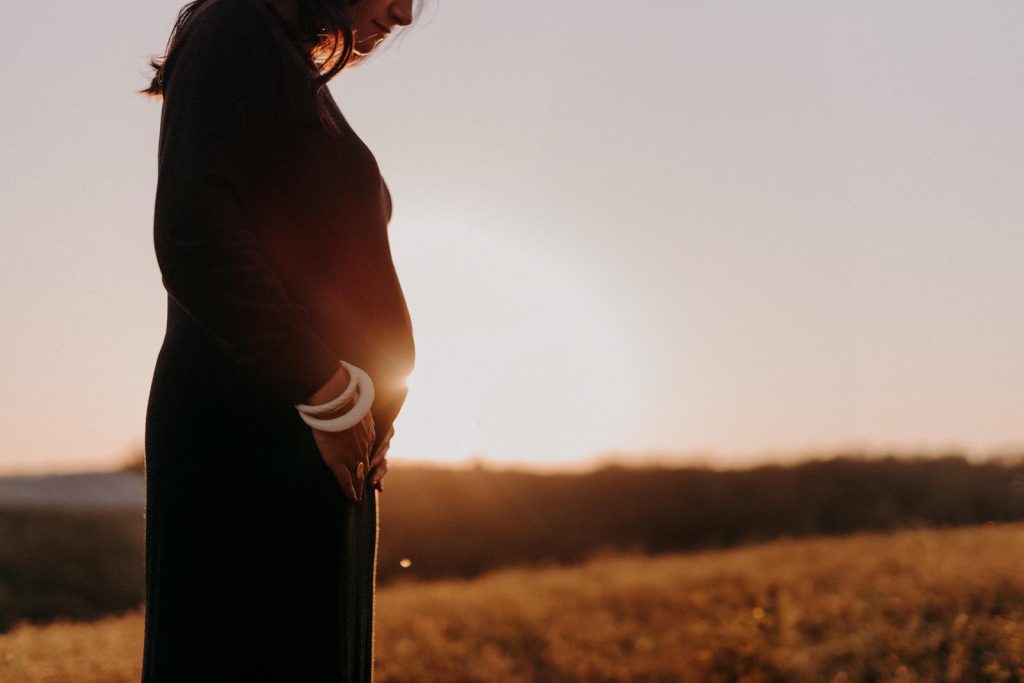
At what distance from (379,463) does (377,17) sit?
2.81 ft

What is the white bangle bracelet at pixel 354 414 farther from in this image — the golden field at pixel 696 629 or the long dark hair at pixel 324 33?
the golden field at pixel 696 629

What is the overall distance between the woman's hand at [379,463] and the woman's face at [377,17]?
29.8 inches

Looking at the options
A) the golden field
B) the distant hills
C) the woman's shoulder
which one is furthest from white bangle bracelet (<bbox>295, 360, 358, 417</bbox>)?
the distant hills

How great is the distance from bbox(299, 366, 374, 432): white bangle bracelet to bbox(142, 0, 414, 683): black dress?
54mm

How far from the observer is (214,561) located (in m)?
1.75

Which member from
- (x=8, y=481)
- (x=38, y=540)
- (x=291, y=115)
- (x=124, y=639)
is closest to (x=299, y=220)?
(x=291, y=115)

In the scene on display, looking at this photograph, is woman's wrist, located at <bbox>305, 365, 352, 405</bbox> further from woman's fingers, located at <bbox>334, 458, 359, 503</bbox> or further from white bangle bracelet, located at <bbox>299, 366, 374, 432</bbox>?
woman's fingers, located at <bbox>334, 458, 359, 503</bbox>

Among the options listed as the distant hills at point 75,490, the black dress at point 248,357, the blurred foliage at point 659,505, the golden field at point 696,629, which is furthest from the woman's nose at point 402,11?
the blurred foliage at point 659,505

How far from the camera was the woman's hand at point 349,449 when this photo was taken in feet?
5.67

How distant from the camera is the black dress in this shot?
65.6 inches

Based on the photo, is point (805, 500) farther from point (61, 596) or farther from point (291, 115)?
point (291, 115)

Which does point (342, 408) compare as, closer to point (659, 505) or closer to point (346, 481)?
point (346, 481)

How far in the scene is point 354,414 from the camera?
1.72 metres

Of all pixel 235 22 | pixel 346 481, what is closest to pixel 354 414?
pixel 346 481
